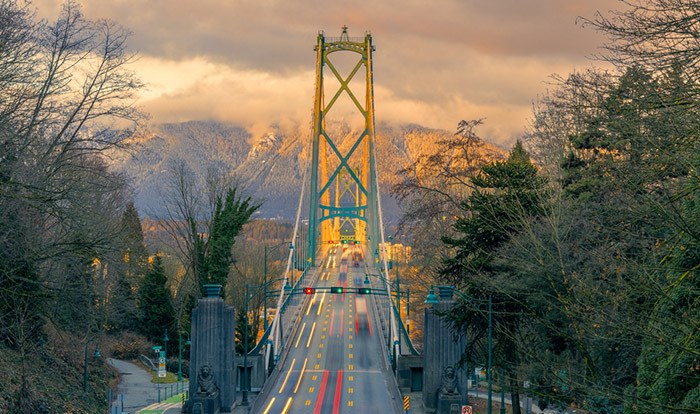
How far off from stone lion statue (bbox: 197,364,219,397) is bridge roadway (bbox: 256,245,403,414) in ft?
19.1

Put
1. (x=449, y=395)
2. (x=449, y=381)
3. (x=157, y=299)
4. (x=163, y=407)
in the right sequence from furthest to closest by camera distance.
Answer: (x=157, y=299) < (x=163, y=407) < (x=449, y=395) < (x=449, y=381)

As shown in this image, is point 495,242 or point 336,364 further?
point 336,364

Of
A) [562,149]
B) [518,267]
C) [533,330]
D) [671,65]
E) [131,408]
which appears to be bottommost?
[131,408]

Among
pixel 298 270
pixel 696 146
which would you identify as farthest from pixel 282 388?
pixel 298 270

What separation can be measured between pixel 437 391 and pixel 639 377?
26.4 m

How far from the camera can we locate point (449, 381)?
39.7m

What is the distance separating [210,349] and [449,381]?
11040 millimetres

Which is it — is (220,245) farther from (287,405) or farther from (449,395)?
(449,395)

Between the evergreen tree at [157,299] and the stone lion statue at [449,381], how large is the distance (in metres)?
30.6

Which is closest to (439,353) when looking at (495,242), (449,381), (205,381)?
(449,381)

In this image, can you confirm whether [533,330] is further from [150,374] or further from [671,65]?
[150,374]

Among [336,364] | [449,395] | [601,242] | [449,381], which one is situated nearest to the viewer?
[601,242]

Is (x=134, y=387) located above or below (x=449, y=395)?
below

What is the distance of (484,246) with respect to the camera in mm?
35500
